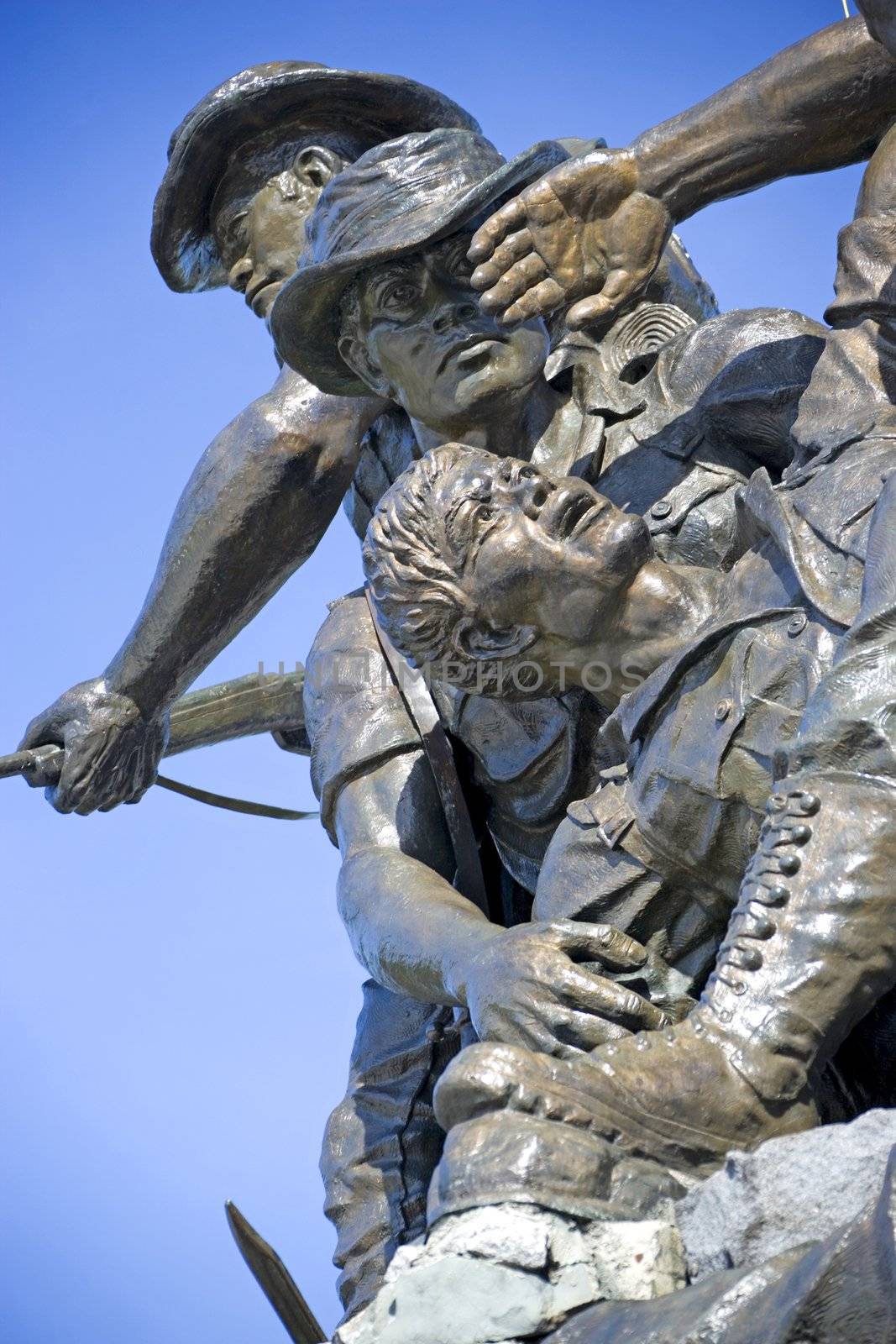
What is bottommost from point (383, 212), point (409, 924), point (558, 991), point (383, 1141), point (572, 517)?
point (558, 991)

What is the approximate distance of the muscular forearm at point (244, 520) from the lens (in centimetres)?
606

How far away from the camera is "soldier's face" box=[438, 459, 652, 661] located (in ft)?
14.8

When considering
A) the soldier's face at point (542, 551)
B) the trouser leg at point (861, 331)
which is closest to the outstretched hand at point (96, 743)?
the soldier's face at point (542, 551)

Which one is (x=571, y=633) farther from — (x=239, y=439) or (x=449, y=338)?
(x=239, y=439)

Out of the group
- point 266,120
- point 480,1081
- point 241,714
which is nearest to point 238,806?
point 241,714

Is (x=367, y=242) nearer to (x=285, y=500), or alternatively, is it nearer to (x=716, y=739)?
(x=285, y=500)

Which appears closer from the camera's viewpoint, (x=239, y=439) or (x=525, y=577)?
(x=525, y=577)

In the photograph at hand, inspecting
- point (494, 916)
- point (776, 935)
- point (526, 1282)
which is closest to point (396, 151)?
point (494, 916)

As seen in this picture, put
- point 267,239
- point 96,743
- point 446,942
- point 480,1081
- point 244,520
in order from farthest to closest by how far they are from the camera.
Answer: point 267,239, point 96,743, point 244,520, point 446,942, point 480,1081

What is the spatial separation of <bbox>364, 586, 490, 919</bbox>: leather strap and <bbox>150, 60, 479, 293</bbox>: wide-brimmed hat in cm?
161

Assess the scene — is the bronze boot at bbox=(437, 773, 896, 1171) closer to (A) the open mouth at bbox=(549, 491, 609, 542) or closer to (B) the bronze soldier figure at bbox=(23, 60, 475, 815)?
(A) the open mouth at bbox=(549, 491, 609, 542)

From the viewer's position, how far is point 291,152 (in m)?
6.45

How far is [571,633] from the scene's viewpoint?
15.0 ft

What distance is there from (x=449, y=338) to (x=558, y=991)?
1.78 m
